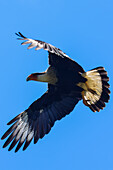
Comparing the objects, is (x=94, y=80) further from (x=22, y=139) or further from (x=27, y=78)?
(x=22, y=139)

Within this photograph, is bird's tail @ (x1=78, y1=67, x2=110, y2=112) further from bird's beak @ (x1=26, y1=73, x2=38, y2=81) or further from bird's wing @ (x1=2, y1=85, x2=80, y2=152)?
bird's beak @ (x1=26, y1=73, x2=38, y2=81)

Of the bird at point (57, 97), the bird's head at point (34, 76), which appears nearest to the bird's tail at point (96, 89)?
the bird at point (57, 97)

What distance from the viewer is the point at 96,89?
10.0 meters

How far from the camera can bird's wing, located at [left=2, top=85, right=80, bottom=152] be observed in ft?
33.4

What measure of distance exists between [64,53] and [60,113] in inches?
82.5

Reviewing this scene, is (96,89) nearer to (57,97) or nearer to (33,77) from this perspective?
(57,97)

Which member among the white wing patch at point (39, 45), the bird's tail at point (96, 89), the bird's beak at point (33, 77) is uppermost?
the bird's tail at point (96, 89)

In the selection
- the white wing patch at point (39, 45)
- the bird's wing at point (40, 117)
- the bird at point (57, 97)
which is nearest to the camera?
the white wing patch at point (39, 45)

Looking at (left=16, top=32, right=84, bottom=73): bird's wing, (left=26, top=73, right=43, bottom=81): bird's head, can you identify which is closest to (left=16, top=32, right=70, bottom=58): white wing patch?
(left=16, top=32, right=84, bottom=73): bird's wing

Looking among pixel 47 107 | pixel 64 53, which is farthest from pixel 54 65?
pixel 47 107

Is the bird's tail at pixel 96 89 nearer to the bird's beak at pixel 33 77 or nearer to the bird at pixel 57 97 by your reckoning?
the bird at pixel 57 97

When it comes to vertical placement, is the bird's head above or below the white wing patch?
above

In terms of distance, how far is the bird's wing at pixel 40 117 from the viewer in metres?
10.2

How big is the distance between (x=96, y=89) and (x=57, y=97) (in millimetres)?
1024
